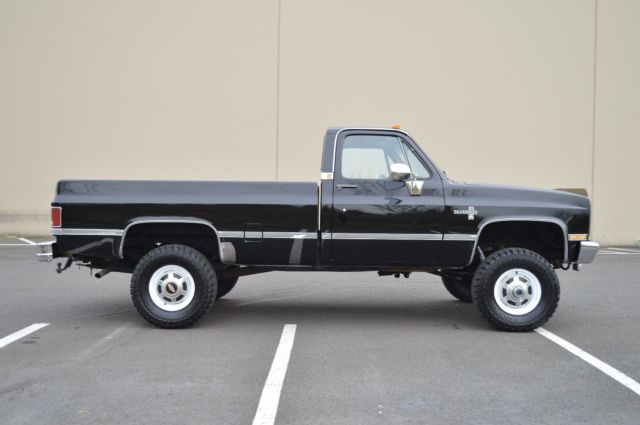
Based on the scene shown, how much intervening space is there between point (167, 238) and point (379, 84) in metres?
11.2

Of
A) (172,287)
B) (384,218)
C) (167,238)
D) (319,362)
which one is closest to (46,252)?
(167,238)

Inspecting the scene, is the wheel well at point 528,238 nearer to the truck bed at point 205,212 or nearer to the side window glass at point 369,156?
the side window glass at point 369,156

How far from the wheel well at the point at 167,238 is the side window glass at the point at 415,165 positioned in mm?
2113

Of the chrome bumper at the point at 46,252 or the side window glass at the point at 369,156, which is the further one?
the side window glass at the point at 369,156

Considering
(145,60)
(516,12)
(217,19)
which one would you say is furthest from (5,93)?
(516,12)

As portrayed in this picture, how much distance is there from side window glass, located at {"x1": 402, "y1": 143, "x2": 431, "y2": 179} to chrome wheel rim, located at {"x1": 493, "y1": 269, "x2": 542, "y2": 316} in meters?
1.26

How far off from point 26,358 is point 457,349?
3610 mm

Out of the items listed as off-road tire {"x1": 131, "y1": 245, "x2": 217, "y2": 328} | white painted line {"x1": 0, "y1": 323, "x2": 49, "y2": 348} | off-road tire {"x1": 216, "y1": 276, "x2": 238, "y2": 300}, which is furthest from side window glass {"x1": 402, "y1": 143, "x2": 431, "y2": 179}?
white painted line {"x1": 0, "y1": 323, "x2": 49, "y2": 348}

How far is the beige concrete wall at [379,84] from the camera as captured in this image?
16938 mm

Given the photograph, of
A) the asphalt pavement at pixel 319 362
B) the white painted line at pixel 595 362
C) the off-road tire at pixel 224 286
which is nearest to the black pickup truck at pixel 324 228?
the white painted line at pixel 595 362

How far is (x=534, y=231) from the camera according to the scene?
22.2ft

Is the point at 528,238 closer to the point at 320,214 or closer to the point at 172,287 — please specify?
the point at 320,214

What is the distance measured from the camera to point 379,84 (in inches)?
668

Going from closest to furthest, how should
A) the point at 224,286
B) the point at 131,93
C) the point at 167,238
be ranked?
the point at 167,238 → the point at 224,286 → the point at 131,93
